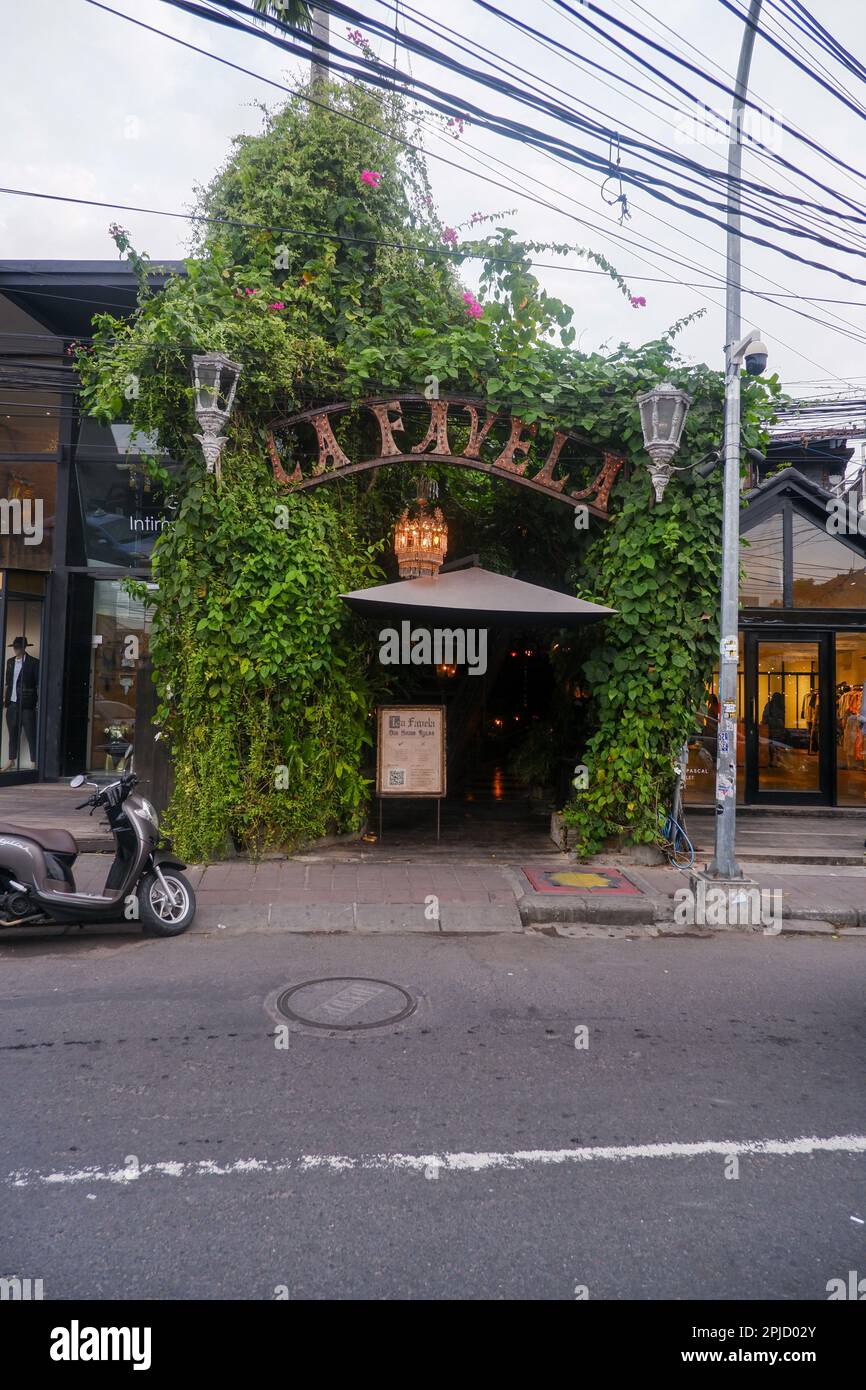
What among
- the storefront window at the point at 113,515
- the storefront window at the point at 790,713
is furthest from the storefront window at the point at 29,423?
the storefront window at the point at 790,713

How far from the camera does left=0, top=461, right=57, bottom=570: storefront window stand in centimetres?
1395

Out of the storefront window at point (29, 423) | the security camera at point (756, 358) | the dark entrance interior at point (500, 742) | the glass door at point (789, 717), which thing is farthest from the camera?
the storefront window at point (29, 423)

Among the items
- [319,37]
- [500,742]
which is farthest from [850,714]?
[319,37]

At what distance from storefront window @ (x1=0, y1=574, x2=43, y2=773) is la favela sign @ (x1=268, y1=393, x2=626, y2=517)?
6.53 metres

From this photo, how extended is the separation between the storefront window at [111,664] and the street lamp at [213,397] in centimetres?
647

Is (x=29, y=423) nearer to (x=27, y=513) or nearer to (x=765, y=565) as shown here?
(x=27, y=513)

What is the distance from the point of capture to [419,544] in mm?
9273

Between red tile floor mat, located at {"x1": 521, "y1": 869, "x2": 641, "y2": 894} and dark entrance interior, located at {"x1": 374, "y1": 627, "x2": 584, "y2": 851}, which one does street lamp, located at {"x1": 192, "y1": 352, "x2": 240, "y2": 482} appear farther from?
red tile floor mat, located at {"x1": 521, "y1": 869, "x2": 641, "y2": 894}

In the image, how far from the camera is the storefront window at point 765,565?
41.6ft

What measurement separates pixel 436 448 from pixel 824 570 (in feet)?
23.2

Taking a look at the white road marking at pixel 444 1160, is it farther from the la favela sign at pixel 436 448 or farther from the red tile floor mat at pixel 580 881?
the la favela sign at pixel 436 448

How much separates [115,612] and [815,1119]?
43.2ft

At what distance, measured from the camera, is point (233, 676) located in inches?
335

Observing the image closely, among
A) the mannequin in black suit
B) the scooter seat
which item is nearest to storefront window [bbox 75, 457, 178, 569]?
the mannequin in black suit
